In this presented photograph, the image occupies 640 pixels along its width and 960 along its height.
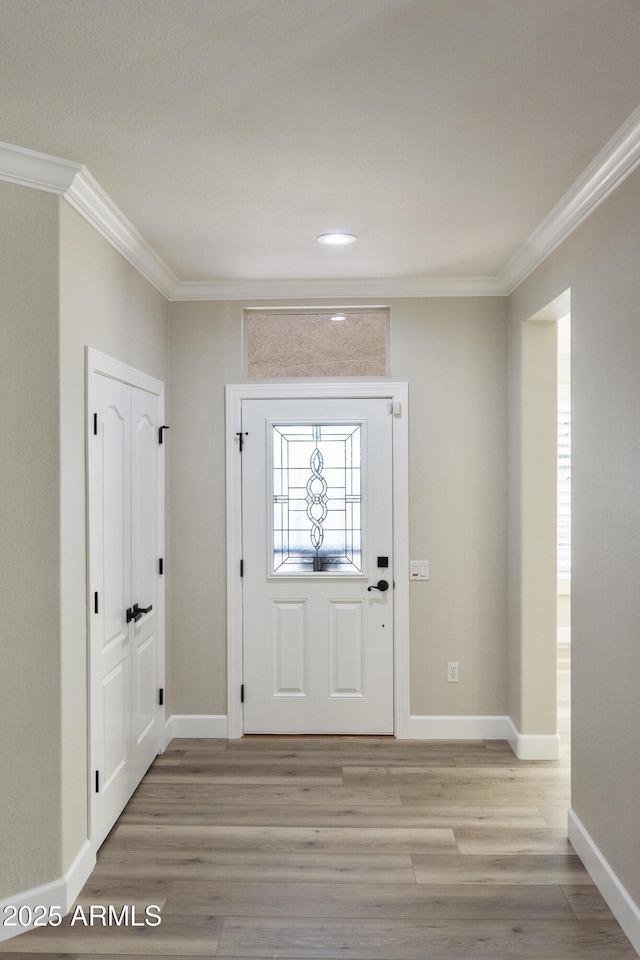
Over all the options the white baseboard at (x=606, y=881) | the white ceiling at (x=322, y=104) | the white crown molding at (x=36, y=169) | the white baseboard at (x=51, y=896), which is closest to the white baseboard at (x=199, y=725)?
the white baseboard at (x=51, y=896)

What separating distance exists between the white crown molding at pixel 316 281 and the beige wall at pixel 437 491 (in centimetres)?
8

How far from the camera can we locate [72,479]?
2.48 m

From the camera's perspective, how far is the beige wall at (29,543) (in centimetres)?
229

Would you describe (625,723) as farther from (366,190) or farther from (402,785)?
(366,190)

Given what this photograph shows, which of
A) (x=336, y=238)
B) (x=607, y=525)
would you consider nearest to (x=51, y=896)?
(x=607, y=525)

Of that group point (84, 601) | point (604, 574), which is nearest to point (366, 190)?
point (604, 574)

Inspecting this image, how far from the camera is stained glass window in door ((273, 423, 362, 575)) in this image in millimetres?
4012

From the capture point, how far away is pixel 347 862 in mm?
2709

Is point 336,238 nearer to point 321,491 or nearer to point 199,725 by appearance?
point 321,491

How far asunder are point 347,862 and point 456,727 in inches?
57.3

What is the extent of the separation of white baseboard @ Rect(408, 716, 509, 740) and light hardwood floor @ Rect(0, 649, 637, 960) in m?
0.13

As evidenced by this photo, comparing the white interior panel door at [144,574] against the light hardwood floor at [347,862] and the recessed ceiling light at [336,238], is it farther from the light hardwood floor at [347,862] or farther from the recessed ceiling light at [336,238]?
the recessed ceiling light at [336,238]

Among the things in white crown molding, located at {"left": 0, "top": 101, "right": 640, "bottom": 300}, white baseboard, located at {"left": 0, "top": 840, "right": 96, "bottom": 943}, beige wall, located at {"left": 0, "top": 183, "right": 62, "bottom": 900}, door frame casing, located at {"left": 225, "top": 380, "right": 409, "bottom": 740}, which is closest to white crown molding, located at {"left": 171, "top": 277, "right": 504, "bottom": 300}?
white crown molding, located at {"left": 0, "top": 101, "right": 640, "bottom": 300}

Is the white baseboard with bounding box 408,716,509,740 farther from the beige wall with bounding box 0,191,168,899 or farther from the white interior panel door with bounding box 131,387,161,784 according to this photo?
the beige wall with bounding box 0,191,168,899
